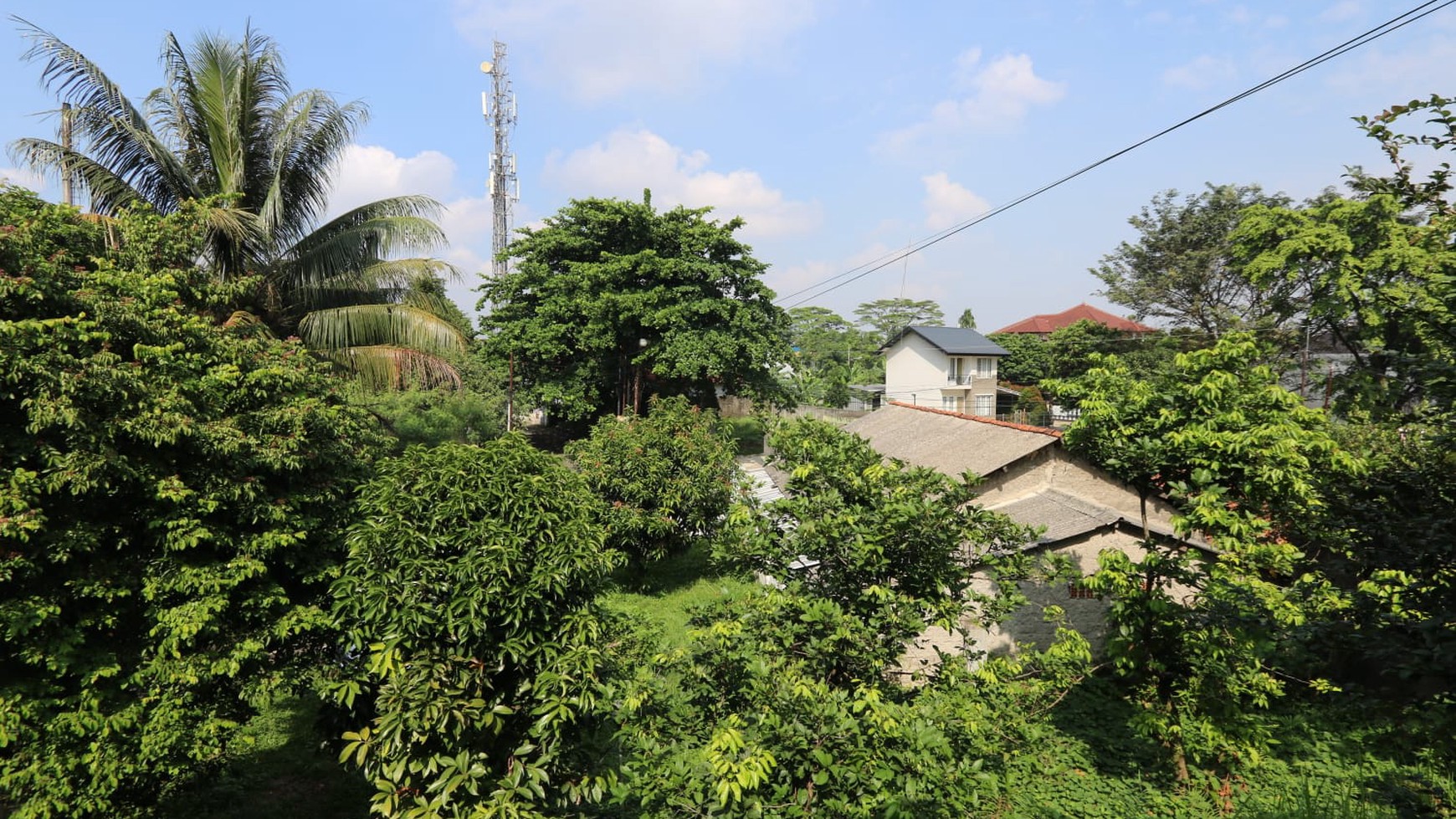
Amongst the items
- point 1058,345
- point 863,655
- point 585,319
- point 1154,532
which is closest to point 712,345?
point 585,319

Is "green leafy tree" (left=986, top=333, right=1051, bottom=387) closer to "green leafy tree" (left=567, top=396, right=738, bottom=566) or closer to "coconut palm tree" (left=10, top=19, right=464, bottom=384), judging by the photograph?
"green leafy tree" (left=567, top=396, right=738, bottom=566)

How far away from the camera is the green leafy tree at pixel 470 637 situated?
15.1ft

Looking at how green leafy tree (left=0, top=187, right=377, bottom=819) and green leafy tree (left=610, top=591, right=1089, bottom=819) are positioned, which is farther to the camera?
green leafy tree (left=0, top=187, right=377, bottom=819)

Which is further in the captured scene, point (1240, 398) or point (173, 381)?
point (1240, 398)

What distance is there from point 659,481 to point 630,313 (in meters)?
9.90

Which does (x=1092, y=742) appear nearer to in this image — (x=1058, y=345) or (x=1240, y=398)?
(x=1240, y=398)

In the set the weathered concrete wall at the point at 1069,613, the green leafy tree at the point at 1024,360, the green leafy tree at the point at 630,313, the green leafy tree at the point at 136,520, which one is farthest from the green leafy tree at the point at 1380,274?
the green leafy tree at the point at 1024,360

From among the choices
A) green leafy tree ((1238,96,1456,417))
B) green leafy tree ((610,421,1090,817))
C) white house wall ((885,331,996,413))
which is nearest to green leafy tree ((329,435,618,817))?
green leafy tree ((610,421,1090,817))

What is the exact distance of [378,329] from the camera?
35.0 ft

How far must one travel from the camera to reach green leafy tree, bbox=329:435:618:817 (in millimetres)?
4594

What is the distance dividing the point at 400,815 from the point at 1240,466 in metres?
7.74

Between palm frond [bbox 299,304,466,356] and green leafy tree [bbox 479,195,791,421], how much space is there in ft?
39.9

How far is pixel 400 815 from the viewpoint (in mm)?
4586

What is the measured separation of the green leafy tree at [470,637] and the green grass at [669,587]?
7377 mm
